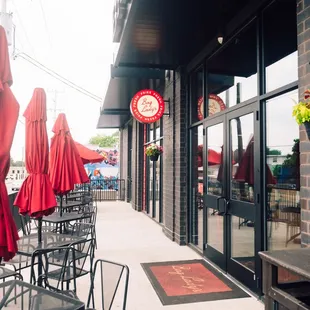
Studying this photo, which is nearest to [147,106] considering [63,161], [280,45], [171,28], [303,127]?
[171,28]

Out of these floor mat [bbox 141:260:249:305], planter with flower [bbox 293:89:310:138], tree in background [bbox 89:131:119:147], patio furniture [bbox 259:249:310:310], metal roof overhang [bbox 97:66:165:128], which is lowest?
floor mat [bbox 141:260:249:305]

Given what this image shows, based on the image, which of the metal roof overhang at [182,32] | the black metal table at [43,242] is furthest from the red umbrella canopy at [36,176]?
the metal roof overhang at [182,32]

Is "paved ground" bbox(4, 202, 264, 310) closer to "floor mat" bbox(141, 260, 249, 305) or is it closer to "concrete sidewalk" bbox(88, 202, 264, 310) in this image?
"concrete sidewalk" bbox(88, 202, 264, 310)

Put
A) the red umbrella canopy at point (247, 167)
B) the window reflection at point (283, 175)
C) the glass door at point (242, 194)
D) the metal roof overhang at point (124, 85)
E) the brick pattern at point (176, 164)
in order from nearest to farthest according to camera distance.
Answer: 1. the window reflection at point (283, 175)
2. the glass door at point (242, 194)
3. the red umbrella canopy at point (247, 167)
4. the brick pattern at point (176, 164)
5. the metal roof overhang at point (124, 85)

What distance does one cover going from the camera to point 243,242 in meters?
4.49

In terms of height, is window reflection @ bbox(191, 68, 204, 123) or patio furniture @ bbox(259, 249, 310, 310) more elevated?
window reflection @ bbox(191, 68, 204, 123)

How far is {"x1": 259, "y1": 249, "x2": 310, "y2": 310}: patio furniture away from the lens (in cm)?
199

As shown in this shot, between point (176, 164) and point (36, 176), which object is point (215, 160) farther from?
point (36, 176)

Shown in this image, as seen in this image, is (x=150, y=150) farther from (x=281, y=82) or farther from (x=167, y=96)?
(x=281, y=82)

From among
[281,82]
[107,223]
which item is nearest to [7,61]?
[281,82]

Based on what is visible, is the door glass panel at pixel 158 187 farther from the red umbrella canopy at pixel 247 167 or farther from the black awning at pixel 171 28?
the red umbrella canopy at pixel 247 167

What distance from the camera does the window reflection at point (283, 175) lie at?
3.47 m

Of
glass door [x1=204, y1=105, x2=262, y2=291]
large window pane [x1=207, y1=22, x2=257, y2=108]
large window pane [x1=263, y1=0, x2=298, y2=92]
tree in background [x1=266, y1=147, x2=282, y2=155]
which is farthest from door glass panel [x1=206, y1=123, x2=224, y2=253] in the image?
large window pane [x1=263, y1=0, x2=298, y2=92]

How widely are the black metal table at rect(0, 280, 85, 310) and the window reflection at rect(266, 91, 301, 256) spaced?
241cm
